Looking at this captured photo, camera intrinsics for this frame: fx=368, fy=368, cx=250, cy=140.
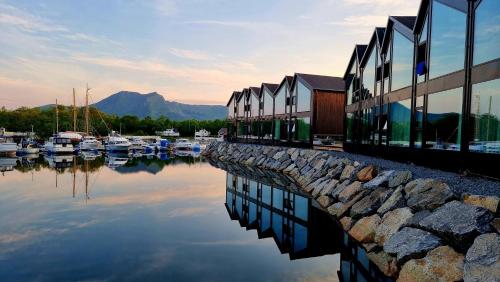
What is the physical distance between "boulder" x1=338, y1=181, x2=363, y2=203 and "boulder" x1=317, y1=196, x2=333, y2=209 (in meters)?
0.85

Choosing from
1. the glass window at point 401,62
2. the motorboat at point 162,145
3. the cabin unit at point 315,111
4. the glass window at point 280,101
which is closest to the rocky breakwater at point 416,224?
the glass window at point 401,62

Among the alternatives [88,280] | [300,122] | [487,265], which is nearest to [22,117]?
[300,122]

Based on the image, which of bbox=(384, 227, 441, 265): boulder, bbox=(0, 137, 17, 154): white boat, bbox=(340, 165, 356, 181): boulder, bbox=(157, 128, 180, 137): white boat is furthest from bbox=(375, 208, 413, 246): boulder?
bbox=(157, 128, 180, 137): white boat

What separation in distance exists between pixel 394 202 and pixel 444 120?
5309 mm

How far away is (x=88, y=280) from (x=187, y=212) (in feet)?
26.3

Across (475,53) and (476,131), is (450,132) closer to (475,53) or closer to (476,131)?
(476,131)

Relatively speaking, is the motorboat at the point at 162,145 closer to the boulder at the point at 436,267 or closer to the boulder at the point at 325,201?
the boulder at the point at 325,201

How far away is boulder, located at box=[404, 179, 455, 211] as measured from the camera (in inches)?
385

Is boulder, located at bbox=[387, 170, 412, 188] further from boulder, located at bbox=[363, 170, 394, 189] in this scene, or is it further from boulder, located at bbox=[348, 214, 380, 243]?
boulder, located at bbox=[348, 214, 380, 243]

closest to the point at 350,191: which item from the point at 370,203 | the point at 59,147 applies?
the point at 370,203

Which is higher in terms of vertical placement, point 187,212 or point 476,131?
point 476,131

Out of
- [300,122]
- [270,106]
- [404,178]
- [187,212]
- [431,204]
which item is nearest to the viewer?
[431,204]

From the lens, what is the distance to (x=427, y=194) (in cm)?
1038

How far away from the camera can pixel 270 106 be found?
→ 41.2m
